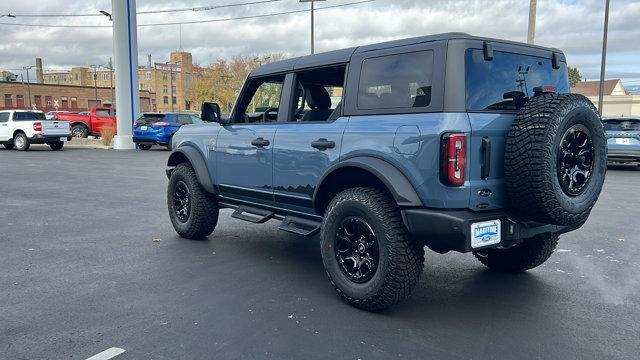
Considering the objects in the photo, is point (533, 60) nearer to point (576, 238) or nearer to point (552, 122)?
point (552, 122)

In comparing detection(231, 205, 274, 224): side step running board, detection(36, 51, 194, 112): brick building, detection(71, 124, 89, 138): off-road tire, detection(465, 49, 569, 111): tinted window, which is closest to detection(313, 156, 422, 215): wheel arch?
detection(465, 49, 569, 111): tinted window

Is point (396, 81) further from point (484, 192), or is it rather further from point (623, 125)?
point (623, 125)

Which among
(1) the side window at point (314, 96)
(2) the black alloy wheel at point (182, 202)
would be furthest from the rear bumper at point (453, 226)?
(2) the black alloy wheel at point (182, 202)

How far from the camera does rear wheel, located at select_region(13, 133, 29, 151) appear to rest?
70.5 feet

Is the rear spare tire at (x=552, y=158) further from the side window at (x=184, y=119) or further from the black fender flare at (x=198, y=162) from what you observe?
the side window at (x=184, y=119)

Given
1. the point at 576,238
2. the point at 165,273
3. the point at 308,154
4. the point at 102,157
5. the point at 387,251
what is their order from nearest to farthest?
1. the point at 387,251
2. the point at 308,154
3. the point at 165,273
4. the point at 576,238
5. the point at 102,157

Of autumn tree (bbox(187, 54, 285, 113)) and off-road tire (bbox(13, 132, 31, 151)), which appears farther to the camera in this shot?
autumn tree (bbox(187, 54, 285, 113))

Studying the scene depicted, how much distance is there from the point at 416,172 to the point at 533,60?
1.52 meters

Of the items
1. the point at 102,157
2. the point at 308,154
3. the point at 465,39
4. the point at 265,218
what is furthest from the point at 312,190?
the point at 102,157

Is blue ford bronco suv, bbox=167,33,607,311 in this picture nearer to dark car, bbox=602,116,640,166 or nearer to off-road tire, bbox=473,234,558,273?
off-road tire, bbox=473,234,558,273

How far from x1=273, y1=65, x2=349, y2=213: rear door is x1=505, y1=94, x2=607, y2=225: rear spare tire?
135cm

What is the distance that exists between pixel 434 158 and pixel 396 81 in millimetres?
787

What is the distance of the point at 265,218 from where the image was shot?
17.1 ft

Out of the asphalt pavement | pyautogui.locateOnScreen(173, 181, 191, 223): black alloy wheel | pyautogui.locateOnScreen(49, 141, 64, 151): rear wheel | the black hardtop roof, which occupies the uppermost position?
the black hardtop roof
